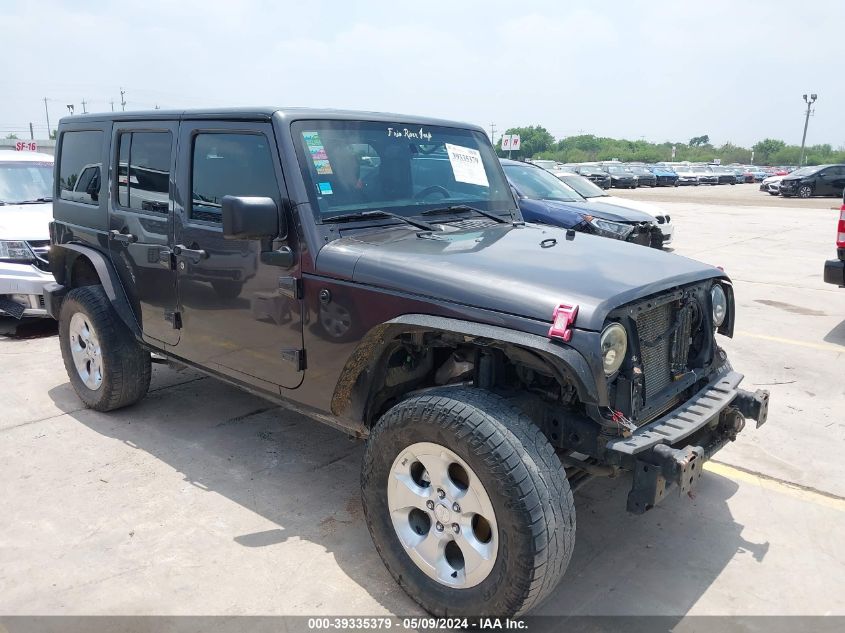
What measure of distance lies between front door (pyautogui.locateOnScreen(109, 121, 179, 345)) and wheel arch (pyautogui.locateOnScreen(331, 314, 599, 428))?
56.5 inches

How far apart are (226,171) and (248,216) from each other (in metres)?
0.76

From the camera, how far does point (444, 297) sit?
274cm

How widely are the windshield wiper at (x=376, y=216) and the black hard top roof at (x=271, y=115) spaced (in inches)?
20.5

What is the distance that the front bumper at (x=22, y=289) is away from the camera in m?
6.69

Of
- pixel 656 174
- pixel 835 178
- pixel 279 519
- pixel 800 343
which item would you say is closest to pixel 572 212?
pixel 800 343

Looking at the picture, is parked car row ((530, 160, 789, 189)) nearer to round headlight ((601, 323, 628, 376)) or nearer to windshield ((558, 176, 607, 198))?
windshield ((558, 176, 607, 198))

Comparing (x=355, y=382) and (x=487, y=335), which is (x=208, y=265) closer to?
(x=355, y=382)

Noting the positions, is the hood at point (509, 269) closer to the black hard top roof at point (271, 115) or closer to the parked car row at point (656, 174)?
the black hard top roof at point (271, 115)

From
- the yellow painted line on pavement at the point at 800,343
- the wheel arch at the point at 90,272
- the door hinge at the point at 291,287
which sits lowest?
the yellow painted line on pavement at the point at 800,343

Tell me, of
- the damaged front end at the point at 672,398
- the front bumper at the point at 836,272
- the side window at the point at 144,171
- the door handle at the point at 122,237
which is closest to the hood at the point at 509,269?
the damaged front end at the point at 672,398

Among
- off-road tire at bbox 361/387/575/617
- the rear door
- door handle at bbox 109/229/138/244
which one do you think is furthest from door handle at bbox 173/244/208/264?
the rear door

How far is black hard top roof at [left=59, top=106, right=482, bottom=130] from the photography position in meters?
3.37

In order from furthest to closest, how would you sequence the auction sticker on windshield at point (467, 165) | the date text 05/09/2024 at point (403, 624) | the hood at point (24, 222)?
the hood at point (24, 222), the auction sticker on windshield at point (467, 165), the date text 05/09/2024 at point (403, 624)

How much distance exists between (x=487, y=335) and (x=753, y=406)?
1461 mm
